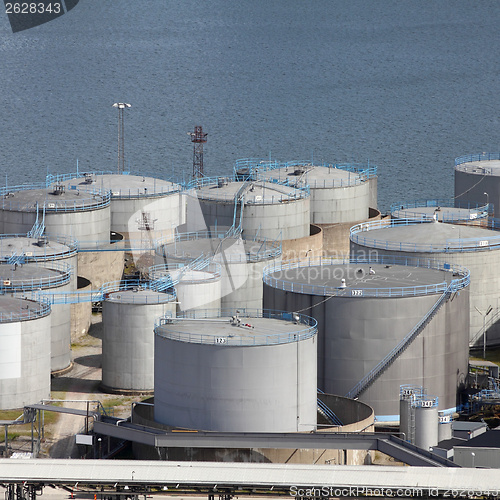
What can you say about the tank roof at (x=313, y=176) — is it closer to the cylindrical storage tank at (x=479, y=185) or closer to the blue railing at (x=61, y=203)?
the cylindrical storage tank at (x=479, y=185)

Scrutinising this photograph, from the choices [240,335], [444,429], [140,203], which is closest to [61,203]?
[140,203]

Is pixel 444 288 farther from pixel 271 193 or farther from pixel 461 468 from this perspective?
pixel 271 193

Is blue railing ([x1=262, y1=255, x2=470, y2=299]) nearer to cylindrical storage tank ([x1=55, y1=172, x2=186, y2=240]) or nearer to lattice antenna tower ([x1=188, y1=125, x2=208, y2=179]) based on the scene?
cylindrical storage tank ([x1=55, y1=172, x2=186, y2=240])

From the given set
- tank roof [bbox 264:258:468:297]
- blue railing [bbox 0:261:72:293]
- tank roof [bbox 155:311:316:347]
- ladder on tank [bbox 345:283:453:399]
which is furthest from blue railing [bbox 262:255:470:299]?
blue railing [bbox 0:261:72:293]

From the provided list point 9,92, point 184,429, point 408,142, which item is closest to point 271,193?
point 184,429

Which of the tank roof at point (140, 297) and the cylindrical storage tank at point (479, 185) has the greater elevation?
the cylindrical storage tank at point (479, 185)

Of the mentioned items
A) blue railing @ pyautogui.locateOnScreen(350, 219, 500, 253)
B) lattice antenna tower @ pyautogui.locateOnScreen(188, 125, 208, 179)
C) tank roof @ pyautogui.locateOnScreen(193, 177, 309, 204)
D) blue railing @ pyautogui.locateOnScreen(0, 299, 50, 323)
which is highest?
lattice antenna tower @ pyautogui.locateOnScreen(188, 125, 208, 179)

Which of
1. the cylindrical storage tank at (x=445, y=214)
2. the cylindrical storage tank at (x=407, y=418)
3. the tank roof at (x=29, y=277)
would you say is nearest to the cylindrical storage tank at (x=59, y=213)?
the tank roof at (x=29, y=277)
